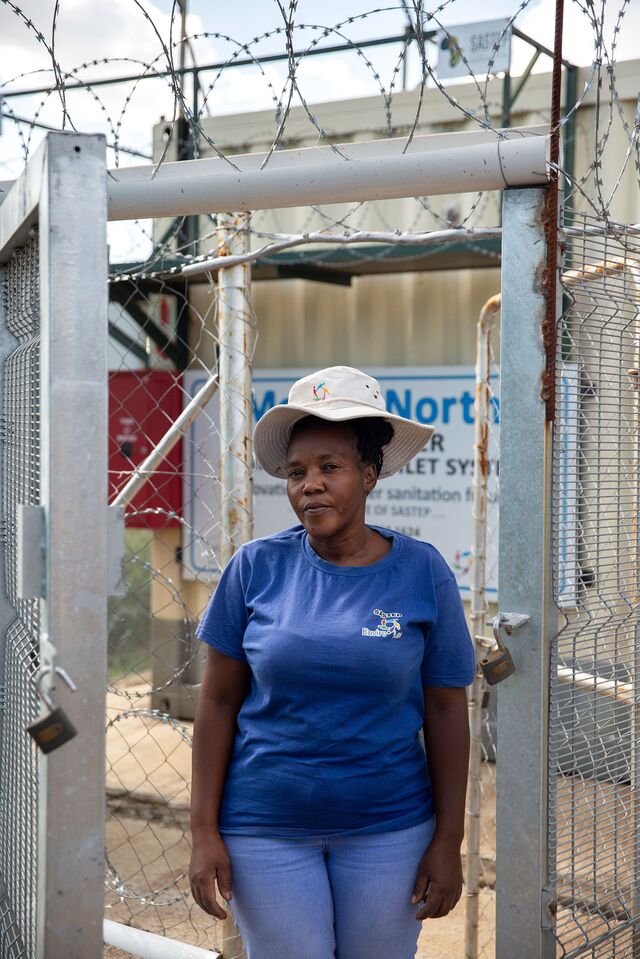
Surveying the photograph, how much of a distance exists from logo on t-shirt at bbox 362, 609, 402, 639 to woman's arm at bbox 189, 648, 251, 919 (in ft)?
1.13

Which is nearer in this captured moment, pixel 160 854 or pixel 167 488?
pixel 160 854

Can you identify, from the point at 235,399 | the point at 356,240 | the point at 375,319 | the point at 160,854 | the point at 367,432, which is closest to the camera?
the point at 367,432

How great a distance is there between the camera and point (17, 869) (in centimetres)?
212

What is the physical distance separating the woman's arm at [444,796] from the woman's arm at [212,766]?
439 millimetres

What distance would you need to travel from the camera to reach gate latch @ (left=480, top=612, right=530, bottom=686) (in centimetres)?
224

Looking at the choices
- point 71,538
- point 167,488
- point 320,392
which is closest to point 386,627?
point 320,392

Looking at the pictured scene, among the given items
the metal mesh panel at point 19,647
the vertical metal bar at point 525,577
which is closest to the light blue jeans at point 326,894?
the vertical metal bar at point 525,577

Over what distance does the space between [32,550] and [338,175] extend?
1257 millimetres

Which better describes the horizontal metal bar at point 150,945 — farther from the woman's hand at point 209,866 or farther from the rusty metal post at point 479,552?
the woman's hand at point 209,866

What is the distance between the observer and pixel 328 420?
2.41 m

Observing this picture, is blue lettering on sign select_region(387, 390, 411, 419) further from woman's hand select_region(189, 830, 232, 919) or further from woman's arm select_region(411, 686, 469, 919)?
woman's hand select_region(189, 830, 232, 919)

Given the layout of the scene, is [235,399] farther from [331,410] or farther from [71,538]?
[71,538]

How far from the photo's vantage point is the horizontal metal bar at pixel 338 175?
2.26m

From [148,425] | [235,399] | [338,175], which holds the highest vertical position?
[338,175]
